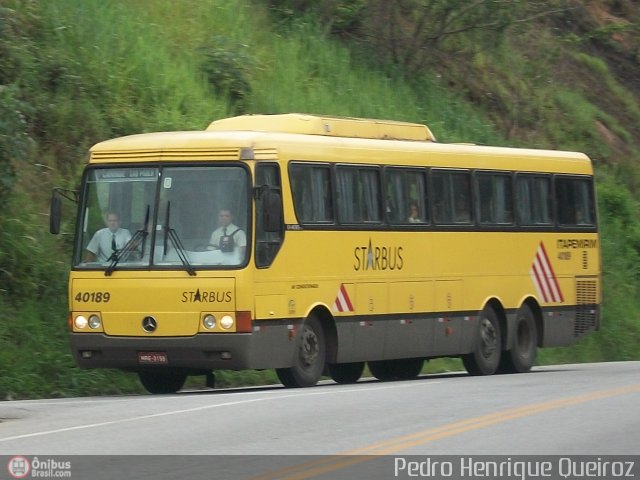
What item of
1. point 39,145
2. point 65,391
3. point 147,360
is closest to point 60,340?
point 65,391

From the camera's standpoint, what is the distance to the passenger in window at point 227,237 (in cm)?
1711

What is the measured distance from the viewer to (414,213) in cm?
2047

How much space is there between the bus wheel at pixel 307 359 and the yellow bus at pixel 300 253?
0.09ft

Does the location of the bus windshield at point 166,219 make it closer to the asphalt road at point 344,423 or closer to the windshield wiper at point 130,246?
the windshield wiper at point 130,246

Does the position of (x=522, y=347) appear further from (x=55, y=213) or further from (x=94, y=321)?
(x=55, y=213)

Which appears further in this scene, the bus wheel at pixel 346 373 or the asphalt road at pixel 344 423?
the bus wheel at pixel 346 373

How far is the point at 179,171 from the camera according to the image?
57.4 feet

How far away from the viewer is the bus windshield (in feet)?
56.2

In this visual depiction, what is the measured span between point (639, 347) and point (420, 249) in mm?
12204

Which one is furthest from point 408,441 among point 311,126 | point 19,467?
point 311,126

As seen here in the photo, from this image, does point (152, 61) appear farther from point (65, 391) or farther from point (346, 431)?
point (346, 431)

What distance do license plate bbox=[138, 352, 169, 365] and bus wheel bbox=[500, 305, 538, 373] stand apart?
7220 mm

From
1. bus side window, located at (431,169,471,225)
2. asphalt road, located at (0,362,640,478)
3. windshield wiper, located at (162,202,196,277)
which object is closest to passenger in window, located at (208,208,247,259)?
windshield wiper, located at (162,202,196,277)

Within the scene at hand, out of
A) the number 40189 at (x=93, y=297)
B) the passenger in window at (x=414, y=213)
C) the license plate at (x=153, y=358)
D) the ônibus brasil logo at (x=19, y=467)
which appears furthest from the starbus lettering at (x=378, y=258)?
the ônibus brasil logo at (x=19, y=467)
